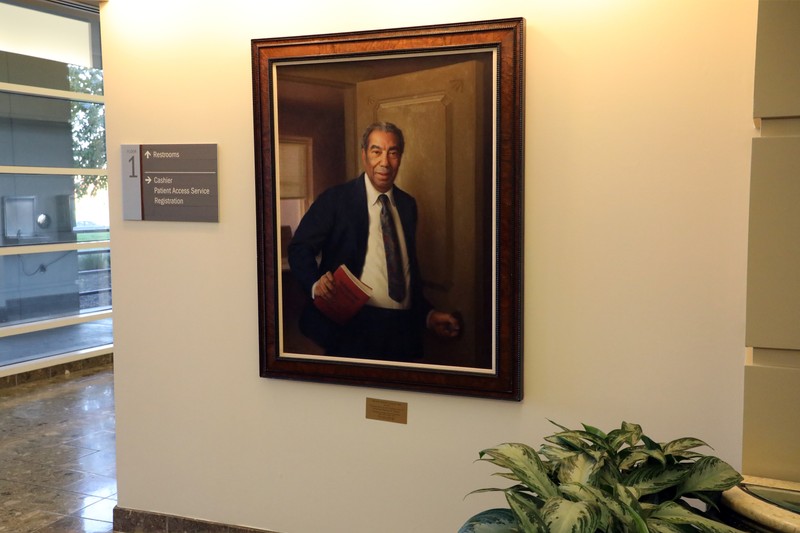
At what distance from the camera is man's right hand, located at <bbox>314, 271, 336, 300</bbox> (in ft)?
15.3

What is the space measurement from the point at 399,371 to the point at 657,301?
4.77 ft

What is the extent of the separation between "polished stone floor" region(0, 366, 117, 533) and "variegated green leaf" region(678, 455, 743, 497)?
425 cm

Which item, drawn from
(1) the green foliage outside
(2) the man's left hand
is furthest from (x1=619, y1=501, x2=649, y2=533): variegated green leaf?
(1) the green foliage outside

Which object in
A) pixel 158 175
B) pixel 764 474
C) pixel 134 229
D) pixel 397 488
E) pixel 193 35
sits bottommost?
pixel 397 488

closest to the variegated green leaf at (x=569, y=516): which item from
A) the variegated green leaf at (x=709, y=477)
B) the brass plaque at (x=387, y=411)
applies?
the variegated green leaf at (x=709, y=477)

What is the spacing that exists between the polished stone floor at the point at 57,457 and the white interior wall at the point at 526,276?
0.72 m

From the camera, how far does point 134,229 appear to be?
5199 millimetres

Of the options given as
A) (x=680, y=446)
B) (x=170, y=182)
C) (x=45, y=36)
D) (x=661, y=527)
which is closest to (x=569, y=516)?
(x=661, y=527)

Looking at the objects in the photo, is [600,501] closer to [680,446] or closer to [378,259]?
[680,446]

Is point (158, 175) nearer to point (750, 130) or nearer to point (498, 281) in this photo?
point (498, 281)

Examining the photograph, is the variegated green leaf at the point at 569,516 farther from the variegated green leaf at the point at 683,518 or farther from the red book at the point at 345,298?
the red book at the point at 345,298

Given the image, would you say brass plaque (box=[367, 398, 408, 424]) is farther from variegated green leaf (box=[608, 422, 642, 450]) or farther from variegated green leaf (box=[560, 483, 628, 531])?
variegated green leaf (box=[560, 483, 628, 531])

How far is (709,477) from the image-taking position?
8.25 feet

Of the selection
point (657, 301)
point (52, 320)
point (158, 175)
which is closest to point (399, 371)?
point (657, 301)
